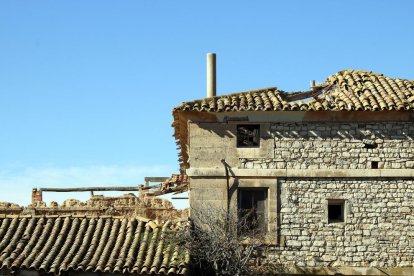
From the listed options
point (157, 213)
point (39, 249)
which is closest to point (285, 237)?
point (157, 213)

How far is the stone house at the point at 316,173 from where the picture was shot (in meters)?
24.7

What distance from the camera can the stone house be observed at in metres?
24.7

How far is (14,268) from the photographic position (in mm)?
22234

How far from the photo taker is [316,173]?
24859 mm

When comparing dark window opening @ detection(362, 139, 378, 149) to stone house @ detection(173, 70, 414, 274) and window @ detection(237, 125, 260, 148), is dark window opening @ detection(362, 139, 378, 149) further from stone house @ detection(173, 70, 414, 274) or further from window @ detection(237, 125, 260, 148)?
window @ detection(237, 125, 260, 148)

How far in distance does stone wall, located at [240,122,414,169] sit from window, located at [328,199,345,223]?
3.11 feet

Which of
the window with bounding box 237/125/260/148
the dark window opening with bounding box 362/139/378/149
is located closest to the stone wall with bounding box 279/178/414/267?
the dark window opening with bounding box 362/139/378/149

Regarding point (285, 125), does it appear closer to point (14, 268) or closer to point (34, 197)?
→ point (14, 268)

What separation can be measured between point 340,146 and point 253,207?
9.49 feet

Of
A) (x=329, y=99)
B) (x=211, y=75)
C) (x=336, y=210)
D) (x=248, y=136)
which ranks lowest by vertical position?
(x=336, y=210)

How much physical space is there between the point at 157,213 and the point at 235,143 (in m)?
4.19

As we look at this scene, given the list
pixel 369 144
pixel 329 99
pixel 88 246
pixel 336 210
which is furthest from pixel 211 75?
pixel 88 246

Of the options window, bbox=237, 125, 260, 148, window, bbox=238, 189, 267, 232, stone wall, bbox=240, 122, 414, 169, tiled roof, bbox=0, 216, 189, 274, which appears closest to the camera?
tiled roof, bbox=0, 216, 189, 274

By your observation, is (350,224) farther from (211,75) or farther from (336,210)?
(211,75)
